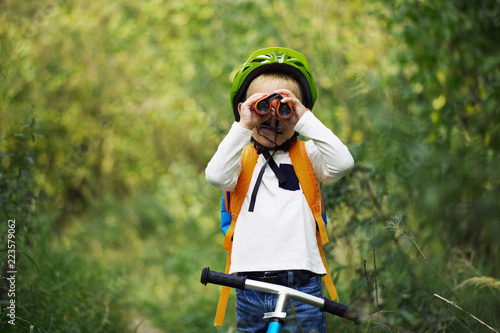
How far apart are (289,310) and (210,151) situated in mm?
5410

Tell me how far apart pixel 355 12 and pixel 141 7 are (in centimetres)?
491

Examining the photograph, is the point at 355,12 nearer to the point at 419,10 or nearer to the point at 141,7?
the point at 419,10

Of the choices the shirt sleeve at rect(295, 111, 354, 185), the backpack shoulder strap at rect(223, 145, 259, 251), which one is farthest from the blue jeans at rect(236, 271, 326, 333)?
the shirt sleeve at rect(295, 111, 354, 185)

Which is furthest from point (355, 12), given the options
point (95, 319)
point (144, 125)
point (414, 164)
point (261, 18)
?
point (144, 125)

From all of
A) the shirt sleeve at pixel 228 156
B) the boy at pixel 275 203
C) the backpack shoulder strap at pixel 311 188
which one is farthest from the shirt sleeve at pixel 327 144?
the shirt sleeve at pixel 228 156

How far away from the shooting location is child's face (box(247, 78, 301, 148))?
2377mm

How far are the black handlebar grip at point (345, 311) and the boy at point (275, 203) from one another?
273 millimetres

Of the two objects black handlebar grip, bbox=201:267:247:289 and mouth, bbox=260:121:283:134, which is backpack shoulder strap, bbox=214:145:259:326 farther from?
black handlebar grip, bbox=201:267:247:289

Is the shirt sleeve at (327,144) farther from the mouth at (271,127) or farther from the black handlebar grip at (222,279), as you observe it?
the black handlebar grip at (222,279)

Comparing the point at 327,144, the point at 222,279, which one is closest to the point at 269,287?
the point at 222,279

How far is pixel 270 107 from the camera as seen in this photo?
2.14 meters

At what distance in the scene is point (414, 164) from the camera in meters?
3.95

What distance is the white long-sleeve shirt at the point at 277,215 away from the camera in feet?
7.24

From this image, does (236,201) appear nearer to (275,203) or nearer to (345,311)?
(275,203)
